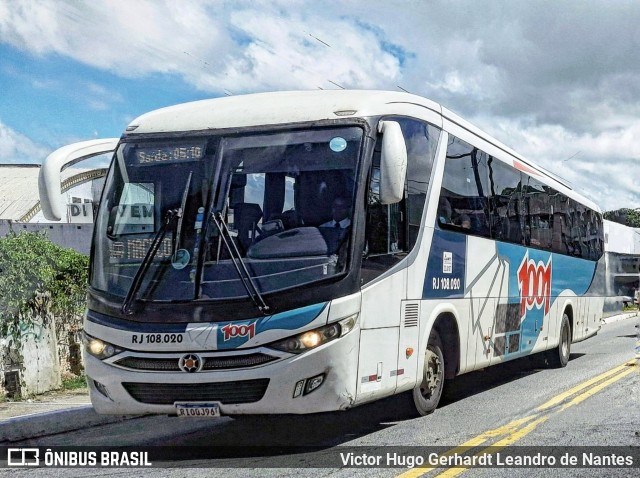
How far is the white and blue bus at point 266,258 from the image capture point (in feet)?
23.6

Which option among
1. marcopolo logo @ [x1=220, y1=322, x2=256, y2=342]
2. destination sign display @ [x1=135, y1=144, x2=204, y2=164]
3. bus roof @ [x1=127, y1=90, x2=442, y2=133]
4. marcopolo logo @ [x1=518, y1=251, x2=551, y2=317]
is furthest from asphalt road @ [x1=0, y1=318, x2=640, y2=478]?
bus roof @ [x1=127, y1=90, x2=442, y2=133]

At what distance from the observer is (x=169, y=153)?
26.7ft

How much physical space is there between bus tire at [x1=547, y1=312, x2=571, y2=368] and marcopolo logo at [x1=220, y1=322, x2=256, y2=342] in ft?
32.4

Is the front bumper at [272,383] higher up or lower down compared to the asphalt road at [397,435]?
higher up

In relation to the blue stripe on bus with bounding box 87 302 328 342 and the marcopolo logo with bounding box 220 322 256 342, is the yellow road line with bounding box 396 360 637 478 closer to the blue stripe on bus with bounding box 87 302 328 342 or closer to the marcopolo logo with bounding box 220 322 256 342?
the blue stripe on bus with bounding box 87 302 328 342

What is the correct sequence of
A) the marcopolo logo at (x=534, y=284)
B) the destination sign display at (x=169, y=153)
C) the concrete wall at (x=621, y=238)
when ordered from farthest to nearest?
the concrete wall at (x=621, y=238)
the marcopolo logo at (x=534, y=284)
the destination sign display at (x=169, y=153)

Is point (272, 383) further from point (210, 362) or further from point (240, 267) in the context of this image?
→ point (240, 267)

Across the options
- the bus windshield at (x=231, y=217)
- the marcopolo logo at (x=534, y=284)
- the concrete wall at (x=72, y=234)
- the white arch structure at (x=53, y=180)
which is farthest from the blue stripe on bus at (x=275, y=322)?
the concrete wall at (x=72, y=234)

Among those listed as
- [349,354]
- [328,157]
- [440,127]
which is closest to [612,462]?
[349,354]

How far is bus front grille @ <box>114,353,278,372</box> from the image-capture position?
714 centimetres

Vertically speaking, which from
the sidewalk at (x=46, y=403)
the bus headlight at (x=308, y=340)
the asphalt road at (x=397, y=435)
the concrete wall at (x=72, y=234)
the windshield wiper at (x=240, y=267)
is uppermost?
the concrete wall at (x=72, y=234)

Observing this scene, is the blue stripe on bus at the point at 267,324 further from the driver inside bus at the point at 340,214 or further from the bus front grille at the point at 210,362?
the driver inside bus at the point at 340,214

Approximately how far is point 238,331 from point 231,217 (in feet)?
3.59

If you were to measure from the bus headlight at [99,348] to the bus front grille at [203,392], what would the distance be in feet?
1.12
